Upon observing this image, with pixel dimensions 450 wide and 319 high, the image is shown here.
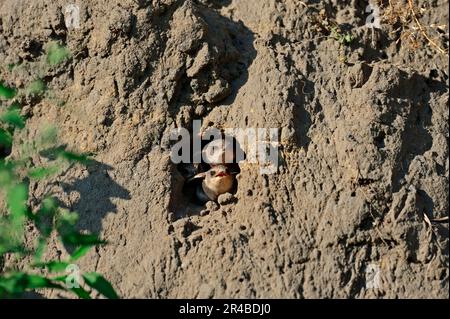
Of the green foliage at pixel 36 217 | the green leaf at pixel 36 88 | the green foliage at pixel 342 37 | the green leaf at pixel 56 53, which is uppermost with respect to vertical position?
the green foliage at pixel 342 37

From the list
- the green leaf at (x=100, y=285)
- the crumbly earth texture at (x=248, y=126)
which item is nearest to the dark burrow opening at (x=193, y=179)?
the crumbly earth texture at (x=248, y=126)

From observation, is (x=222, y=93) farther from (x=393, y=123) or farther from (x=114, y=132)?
(x=393, y=123)

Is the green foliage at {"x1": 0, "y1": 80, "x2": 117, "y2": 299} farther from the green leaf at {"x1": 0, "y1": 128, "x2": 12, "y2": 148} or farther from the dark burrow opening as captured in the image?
the dark burrow opening

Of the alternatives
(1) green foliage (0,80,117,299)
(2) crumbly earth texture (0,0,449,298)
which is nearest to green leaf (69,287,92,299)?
(1) green foliage (0,80,117,299)

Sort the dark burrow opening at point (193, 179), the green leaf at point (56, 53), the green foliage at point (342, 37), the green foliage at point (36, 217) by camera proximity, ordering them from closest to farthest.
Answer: the green foliage at point (36, 217)
the dark burrow opening at point (193, 179)
the green leaf at point (56, 53)
the green foliage at point (342, 37)

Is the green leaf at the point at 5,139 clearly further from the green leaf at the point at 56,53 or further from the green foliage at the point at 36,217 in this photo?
the green leaf at the point at 56,53

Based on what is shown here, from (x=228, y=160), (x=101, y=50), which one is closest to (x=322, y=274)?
(x=228, y=160)
